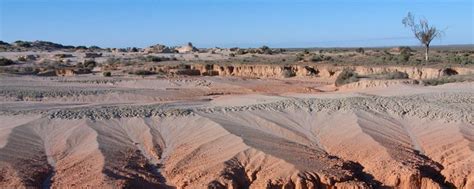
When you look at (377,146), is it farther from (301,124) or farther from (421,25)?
(421,25)

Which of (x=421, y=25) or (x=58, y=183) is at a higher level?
(x=421, y=25)

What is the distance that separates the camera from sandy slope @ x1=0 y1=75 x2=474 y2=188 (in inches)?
414

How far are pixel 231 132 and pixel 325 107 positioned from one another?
10.7ft

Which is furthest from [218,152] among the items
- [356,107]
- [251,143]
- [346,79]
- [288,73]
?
[288,73]

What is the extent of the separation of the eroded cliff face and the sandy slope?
621 inches

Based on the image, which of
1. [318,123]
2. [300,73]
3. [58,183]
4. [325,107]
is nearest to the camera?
[58,183]

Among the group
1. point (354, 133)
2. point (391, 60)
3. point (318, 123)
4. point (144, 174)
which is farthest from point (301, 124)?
point (391, 60)

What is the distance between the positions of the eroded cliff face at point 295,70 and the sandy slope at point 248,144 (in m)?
15.8

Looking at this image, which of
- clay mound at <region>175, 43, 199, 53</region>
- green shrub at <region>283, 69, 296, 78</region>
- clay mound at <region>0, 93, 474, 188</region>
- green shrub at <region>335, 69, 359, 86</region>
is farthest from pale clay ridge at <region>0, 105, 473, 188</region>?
clay mound at <region>175, 43, 199, 53</region>

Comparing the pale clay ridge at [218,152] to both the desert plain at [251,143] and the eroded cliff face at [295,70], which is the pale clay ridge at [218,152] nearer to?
the desert plain at [251,143]

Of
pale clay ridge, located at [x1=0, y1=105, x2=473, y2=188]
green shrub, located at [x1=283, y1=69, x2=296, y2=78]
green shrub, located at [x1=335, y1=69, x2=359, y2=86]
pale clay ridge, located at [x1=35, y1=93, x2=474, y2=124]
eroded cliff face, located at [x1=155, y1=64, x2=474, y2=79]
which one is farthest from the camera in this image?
green shrub, located at [x1=283, y1=69, x2=296, y2=78]

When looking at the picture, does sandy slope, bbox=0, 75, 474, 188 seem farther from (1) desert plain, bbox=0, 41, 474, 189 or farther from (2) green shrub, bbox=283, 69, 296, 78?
(2) green shrub, bbox=283, 69, 296, 78

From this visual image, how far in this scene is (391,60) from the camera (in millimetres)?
39469

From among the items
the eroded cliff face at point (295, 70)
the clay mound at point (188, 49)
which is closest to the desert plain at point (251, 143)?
the eroded cliff face at point (295, 70)
